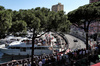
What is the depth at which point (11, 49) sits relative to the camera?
18.8 meters

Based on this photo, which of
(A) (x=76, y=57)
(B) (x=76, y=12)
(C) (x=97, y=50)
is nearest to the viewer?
(A) (x=76, y=57)

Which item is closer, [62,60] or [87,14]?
[62,60]

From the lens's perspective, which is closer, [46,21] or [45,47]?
[46,21]

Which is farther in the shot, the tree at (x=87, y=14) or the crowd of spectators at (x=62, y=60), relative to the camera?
the tree at (x=87, y=14)

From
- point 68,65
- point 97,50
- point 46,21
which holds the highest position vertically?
point 46,21

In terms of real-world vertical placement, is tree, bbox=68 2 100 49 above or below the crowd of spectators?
above

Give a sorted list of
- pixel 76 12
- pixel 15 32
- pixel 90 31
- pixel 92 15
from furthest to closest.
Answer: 1. pixel 90 31
2. pixel 76 12
3. pixel 92 15
4. pixel 15 32

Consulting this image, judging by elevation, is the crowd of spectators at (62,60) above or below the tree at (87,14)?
below

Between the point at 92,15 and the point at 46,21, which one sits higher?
the point at 92,15

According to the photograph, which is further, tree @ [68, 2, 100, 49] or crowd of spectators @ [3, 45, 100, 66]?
tree @ [68, 2, 100, 49]

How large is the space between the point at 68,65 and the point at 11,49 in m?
12.4

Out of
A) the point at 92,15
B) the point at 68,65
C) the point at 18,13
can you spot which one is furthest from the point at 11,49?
the point at 92,15

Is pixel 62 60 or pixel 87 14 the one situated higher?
pixel 87 14

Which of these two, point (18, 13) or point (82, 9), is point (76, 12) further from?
point (18, 13)
